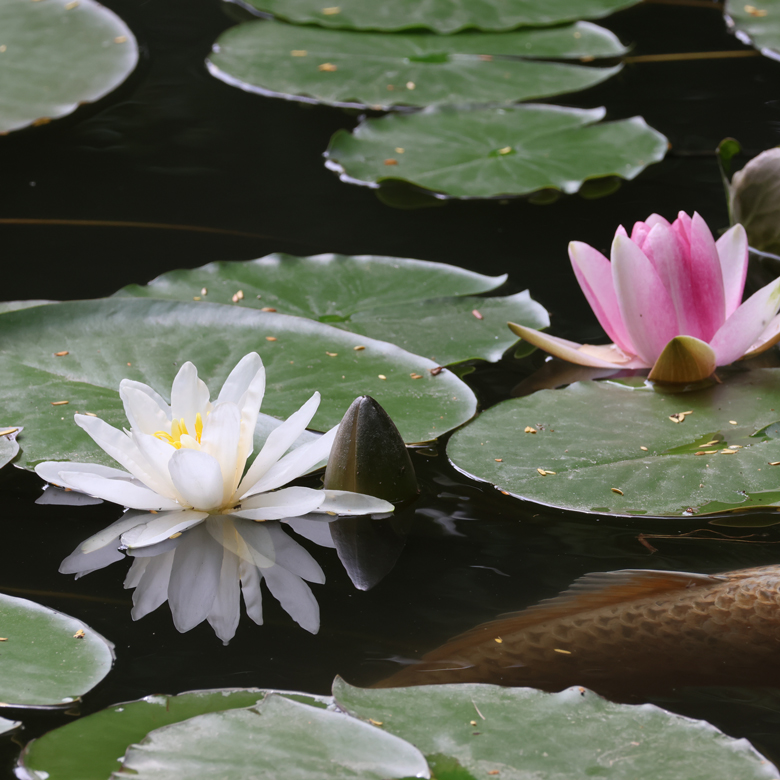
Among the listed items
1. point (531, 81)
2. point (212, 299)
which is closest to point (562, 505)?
point (212, 299)

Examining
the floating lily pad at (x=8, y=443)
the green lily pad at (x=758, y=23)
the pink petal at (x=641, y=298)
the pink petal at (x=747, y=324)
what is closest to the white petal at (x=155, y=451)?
the floating lily pad at (x=8, y=443)

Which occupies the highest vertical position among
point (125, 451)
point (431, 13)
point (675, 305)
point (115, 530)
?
point (431, 13)

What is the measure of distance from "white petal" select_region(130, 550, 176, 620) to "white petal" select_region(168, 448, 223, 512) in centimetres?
7

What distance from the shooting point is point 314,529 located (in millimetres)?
1170

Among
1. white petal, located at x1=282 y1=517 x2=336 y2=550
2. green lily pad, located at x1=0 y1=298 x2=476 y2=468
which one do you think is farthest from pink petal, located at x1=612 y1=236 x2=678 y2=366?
white petal, located at x1=282 y1=517 x2=336 y2=550

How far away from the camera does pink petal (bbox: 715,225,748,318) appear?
149 cm

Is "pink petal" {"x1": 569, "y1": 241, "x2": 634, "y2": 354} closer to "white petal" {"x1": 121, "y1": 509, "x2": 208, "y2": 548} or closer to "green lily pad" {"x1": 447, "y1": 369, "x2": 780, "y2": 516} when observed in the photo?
"green lily pad" {"x1": 447, "y1": 369, "x2": 780, "y2": 516}

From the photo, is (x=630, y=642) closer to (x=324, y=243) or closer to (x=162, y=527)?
(x=162, y=527)

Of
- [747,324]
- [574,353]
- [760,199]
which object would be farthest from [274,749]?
[760,199]

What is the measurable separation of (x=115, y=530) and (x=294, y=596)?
25cm

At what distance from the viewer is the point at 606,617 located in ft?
3.23

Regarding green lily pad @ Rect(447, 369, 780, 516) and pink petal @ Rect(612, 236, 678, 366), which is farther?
pink petal @ Rect(612, 236, 678, 366)

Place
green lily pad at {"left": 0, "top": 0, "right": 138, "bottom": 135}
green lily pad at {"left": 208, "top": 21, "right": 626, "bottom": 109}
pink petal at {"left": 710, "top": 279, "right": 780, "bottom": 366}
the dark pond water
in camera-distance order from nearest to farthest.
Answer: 1. the dark pond water
2. pink petal at {"left": 710, "top": 279, "right": 780, "bottom": 366}
3. green lily pad at {"left": 0, "top": 0, "right": 138, "bottom": 135}
4. green lily pad at {"left": 208, "top": 21, "right": 626, "bottom": 109}

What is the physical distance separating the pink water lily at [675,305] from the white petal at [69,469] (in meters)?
0.61
